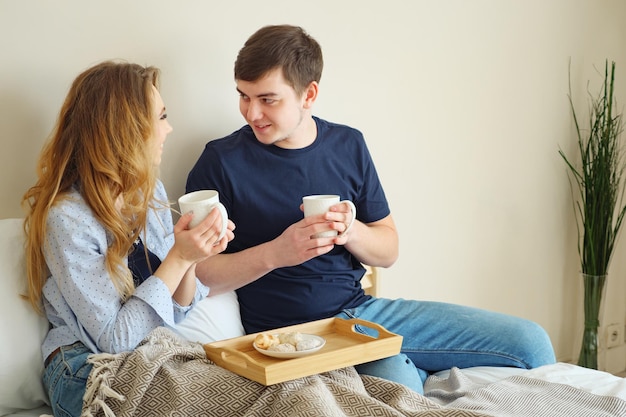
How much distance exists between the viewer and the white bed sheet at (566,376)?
1871 mm

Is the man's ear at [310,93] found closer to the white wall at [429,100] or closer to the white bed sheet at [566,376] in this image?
the white wall at [429,100]

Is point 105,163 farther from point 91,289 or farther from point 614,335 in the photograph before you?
point 614,335

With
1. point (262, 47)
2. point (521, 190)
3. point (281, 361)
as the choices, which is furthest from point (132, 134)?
point (521, 190)

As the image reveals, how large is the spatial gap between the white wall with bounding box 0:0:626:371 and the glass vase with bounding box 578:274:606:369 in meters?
0.17

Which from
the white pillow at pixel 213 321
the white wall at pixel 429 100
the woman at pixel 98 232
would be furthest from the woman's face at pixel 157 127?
the white pillow at pixel 213 321

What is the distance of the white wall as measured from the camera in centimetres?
199

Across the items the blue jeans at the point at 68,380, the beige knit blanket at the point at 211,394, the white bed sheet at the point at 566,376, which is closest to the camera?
the beige knit blanket at the point at 211,394

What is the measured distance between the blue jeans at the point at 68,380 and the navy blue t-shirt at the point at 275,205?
580mm

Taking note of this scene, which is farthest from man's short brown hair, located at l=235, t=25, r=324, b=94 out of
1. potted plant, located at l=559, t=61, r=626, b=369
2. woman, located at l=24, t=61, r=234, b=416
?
potted plant, located at l=559, t=61, r=626, b=369

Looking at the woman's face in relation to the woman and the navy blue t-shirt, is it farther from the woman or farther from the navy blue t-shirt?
the navy blue t-shirt

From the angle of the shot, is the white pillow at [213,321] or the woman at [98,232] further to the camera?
the white pillow at [213,321]

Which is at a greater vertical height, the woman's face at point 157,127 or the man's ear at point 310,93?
the man's ear at point 310,93

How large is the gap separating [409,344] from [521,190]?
1.27 m

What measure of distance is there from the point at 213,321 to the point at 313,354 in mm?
396
